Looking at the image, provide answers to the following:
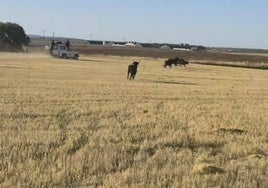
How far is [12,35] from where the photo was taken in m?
106

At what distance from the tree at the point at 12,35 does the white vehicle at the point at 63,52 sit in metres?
35.6

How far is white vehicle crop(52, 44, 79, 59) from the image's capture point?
216 feet

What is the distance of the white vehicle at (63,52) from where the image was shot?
65812 millimetres

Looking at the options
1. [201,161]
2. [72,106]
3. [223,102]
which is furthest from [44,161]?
[223,102]

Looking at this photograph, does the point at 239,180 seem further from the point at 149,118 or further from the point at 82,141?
the point at 149,118

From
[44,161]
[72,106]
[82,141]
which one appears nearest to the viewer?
[44,161]

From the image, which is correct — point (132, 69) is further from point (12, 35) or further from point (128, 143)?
point (12, 35)

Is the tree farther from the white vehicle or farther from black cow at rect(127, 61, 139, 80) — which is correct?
black cow at rect(127, 61, 139, 80)

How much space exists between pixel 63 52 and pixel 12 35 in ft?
140

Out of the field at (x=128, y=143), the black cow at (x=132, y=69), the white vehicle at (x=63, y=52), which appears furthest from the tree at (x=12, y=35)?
the field at (x=128, y=143)

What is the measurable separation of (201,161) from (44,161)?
270cm

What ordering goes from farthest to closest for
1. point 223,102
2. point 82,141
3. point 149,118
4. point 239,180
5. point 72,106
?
point 223,102 → point 72,106 → point 149,118 → point 82,141 → point 239,180

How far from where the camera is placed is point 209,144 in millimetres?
12117

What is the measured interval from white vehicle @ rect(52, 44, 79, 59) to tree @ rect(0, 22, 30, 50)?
1403 inches
